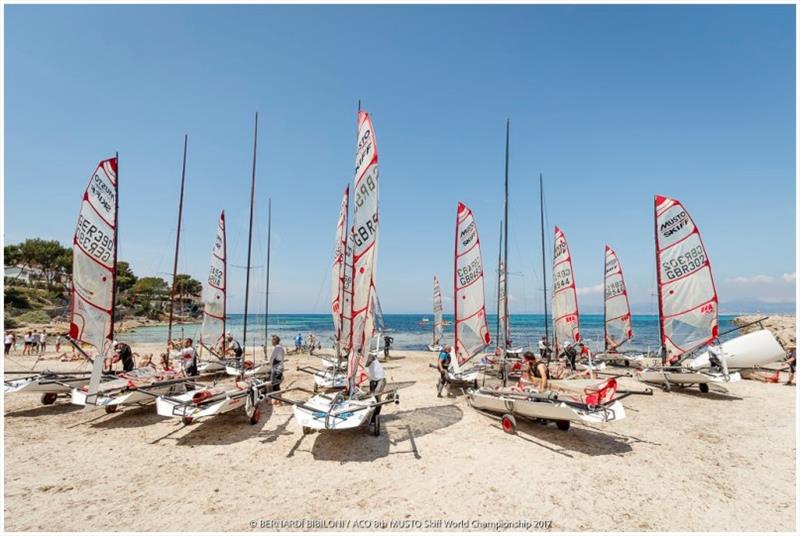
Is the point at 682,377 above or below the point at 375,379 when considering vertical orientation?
below

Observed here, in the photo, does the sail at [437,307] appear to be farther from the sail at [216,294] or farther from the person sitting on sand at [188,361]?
the person sitting on sand at [188,361]

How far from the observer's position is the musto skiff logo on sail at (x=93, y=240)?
8.51 m

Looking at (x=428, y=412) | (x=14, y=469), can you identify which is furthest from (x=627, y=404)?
(x=14, y=469)

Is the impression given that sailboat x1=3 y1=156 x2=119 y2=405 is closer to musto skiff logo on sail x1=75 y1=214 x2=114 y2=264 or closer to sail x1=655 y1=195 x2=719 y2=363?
musto skiff logo on sail x1=75 y1=214 x2=114 y2=264

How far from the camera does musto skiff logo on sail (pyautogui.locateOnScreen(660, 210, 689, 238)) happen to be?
1284cm

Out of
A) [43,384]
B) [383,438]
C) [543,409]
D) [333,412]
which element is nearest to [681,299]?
[543,409]

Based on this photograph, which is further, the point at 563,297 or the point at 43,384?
the point at 563,297

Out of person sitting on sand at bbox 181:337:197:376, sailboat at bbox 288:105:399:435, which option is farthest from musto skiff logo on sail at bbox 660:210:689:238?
person sitting on sand at bbox 181:337:197:376

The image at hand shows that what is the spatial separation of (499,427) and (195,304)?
315 ft

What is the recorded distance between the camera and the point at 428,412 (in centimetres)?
993

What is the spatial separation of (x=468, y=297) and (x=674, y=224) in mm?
8135

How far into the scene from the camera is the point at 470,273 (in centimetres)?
1259

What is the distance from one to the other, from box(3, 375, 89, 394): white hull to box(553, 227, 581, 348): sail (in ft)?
68.1

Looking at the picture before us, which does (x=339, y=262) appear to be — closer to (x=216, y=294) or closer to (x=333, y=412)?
(x=216, y=294)
